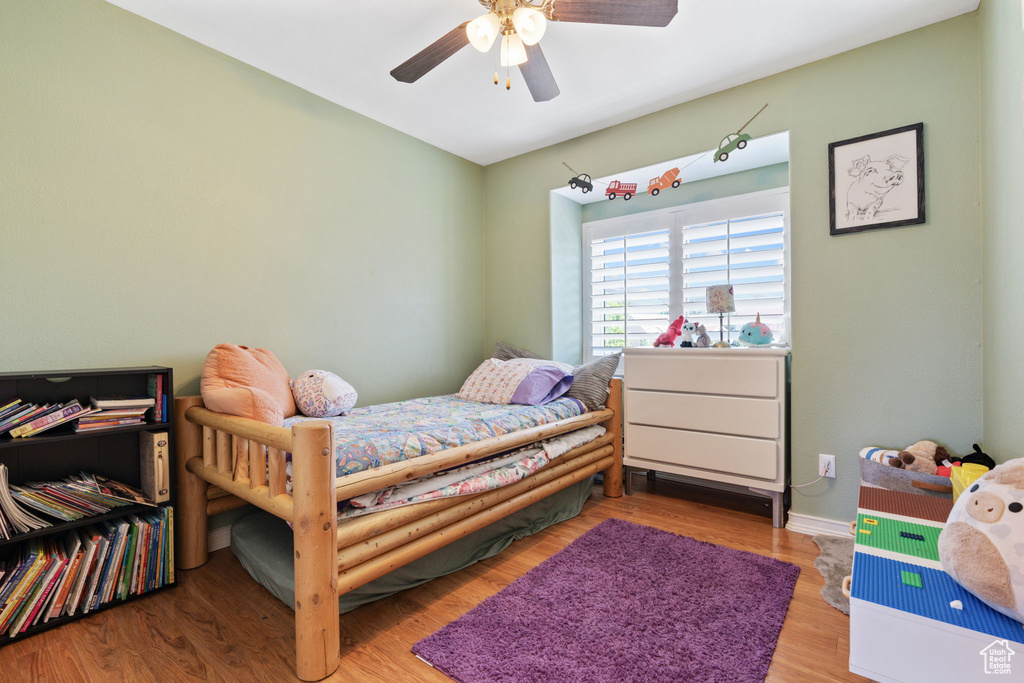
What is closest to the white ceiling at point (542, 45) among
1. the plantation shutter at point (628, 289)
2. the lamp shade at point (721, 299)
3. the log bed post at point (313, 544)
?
the plantation shutter at point (628, 289)

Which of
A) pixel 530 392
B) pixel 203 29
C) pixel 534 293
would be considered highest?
pixel 203 29

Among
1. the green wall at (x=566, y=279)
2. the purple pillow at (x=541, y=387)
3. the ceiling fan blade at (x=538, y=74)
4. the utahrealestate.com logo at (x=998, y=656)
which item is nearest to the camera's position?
the utahrealestate.com logo at (x=998, y=656)

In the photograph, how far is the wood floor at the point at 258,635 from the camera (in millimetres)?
1405

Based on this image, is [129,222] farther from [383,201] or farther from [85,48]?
[383,201]

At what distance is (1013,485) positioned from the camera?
914 millimetres

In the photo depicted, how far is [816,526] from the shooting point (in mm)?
2406

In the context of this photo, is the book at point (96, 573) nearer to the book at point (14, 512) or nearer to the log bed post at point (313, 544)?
the book at point (14, 512)

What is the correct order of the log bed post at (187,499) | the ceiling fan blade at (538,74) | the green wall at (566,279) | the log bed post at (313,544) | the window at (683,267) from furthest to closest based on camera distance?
the green wall at (566,279) → the window at (683,267) → the log bed post at (187,499) → the ceiling fan blade at (538,74) → the log bed post at (313,544)

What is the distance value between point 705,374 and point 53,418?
2.84m

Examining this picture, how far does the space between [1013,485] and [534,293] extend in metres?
2.83

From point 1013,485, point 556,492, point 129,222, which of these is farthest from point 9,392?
point 1013,485

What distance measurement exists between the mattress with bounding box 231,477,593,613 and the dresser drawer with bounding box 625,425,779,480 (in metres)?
0.70

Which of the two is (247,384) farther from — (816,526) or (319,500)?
(816,526)

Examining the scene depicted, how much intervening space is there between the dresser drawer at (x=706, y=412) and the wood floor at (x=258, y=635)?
0.61 metres
